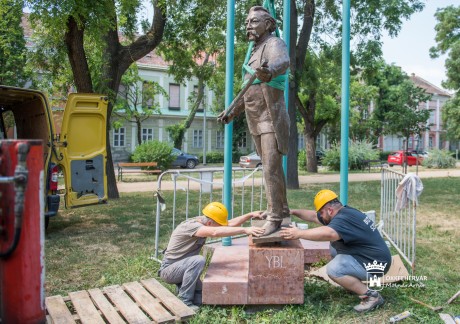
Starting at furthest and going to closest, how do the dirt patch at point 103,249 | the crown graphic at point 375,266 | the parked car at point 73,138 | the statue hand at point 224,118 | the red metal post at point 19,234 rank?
the parked car at point 73,138 < the dirt patch at point 103,249 < the statue hand at point 224,118 < the crown graphic at point 375,266 < the red metal post at point 19,234

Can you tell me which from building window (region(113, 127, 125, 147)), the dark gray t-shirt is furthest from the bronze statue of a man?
building window (region(113, 127, 125, 147))

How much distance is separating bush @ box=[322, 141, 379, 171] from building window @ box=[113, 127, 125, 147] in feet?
49.4

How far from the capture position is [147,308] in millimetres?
3729

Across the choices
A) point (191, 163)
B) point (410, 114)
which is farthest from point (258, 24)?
point (191, 163)

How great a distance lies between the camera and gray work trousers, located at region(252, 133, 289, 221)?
159 inches

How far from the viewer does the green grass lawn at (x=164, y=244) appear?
394 cm

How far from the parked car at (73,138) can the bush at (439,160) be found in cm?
2753

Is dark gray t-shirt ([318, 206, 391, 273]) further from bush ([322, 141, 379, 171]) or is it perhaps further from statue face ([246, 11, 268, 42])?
bush ([322, 141, 379, 171])

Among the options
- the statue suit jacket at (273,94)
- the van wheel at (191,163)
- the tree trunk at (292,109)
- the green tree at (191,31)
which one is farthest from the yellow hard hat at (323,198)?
the van wheel at (191,163)

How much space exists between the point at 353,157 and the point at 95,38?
1867cm

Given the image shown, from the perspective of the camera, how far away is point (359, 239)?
4.07 metres

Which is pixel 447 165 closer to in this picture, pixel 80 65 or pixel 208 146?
pixel 208 146

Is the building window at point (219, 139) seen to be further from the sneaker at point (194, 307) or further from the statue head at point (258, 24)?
the sneaker at point (194, 307)

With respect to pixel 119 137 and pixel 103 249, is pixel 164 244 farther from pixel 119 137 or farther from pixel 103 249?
pixel 119 137
